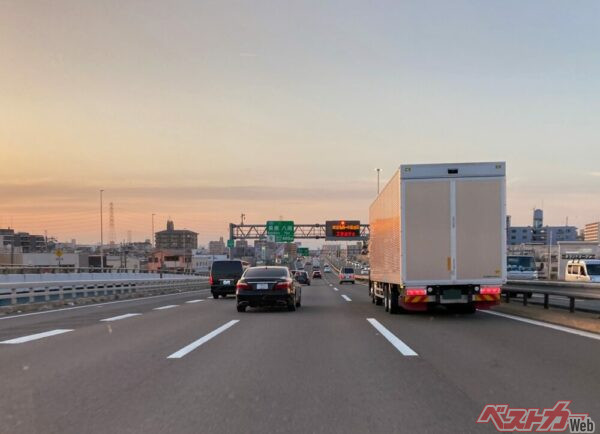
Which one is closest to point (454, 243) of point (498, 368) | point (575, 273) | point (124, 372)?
point (498, 368)

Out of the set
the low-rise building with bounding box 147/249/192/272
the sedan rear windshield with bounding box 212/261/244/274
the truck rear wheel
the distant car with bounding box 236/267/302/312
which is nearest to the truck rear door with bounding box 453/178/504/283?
the truck rear wheel

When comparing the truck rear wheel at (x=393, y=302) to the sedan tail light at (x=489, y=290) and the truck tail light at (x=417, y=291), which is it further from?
the sedan tail light at (x=489, y=290)

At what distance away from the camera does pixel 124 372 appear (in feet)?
27.5

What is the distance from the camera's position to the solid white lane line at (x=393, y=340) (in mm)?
10073

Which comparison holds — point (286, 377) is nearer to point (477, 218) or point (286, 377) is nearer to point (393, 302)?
point (477, 218)

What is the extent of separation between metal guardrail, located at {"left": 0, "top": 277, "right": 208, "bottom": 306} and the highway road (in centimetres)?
777

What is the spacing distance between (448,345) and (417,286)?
4.61 m

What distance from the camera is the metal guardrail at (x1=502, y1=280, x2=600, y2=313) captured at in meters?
14.1

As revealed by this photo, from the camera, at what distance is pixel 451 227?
1515 centimetres

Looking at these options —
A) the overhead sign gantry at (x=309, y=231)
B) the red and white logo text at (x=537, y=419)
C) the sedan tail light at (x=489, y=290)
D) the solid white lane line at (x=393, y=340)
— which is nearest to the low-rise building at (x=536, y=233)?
the overhead sign gantry at (x=309, y=231)

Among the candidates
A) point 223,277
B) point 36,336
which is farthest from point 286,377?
point 223,277

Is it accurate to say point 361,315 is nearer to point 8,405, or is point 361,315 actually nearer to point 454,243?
point 454,243

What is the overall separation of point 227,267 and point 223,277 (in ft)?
3.39

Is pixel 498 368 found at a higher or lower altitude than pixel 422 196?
lower
